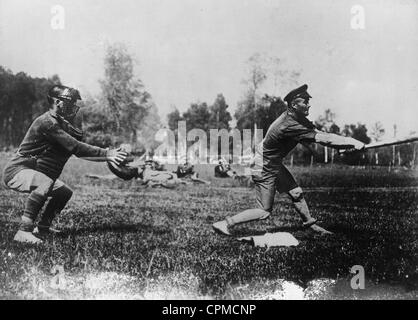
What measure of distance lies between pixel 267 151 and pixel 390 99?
1.85 metres

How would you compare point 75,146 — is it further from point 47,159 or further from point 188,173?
point 188,173

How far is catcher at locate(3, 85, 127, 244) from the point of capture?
5.09m

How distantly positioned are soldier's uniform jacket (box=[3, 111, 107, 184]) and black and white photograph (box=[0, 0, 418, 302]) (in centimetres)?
2

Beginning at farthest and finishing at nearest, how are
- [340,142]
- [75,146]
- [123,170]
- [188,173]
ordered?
[188,173] → [123,170] → [75,146] → [340,142]

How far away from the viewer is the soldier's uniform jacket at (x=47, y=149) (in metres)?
5.11

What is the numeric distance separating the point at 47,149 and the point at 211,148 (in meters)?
2.16

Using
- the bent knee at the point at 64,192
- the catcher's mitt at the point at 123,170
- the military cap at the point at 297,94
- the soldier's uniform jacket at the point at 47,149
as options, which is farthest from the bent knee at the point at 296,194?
the bent knee at the point at 64,192

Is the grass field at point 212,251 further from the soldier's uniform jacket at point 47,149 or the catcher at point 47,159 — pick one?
the soldier's uniform jacket at point 47,149

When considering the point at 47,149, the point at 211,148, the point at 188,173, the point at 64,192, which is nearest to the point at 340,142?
the point at 211,148

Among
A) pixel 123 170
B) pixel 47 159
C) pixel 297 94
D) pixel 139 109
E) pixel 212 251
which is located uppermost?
pixel 297 94

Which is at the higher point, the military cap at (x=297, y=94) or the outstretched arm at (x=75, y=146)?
the military cap at (x=297, y=94)

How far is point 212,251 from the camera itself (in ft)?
16.3

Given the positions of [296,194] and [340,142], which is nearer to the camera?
[340,142]

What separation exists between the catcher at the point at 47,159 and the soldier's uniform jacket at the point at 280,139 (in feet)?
5.78
